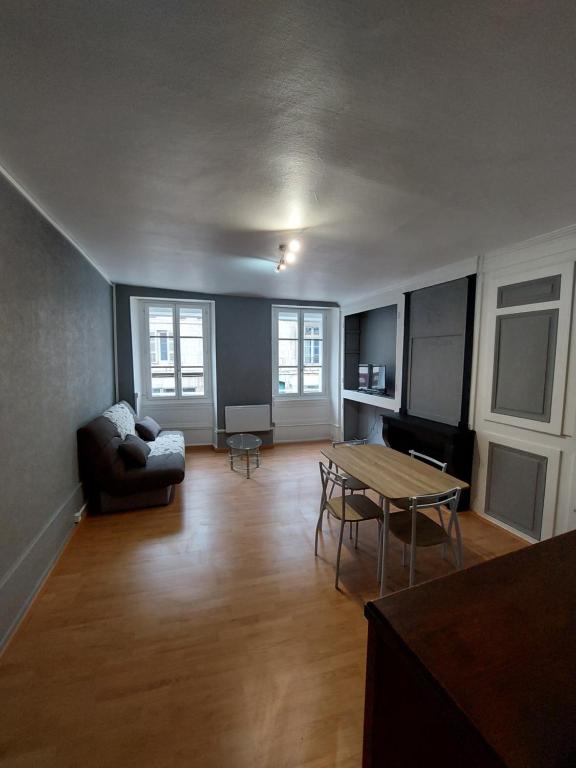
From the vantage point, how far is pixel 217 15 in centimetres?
94

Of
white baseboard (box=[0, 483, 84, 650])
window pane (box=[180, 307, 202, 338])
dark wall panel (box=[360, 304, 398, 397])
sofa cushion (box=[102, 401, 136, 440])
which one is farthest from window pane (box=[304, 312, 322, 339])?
white baseboard (box=[0, 483, 84, 650])

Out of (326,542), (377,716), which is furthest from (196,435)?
(377,716)

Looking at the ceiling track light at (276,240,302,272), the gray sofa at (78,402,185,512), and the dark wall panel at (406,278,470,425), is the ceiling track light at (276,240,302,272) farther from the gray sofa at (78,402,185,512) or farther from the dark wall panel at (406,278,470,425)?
the gray sofa at (78,402,185,512)

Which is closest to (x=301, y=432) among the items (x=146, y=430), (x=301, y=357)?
(x=301, y=357)

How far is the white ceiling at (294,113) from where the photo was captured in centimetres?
97

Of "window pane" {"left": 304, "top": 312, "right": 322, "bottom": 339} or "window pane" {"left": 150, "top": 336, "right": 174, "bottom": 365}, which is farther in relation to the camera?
"window pane" {"left": 304, "top": 312, "right": 322, "bottom": 339}

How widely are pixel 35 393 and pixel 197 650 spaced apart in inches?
72.5

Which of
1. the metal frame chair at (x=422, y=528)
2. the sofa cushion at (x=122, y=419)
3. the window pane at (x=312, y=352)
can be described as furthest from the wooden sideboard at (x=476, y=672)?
the window pane at (x=312, y=352)

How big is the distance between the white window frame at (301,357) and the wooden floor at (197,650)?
311 centimetres

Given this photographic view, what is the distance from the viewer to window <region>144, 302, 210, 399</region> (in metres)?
5.25

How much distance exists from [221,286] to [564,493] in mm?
4272

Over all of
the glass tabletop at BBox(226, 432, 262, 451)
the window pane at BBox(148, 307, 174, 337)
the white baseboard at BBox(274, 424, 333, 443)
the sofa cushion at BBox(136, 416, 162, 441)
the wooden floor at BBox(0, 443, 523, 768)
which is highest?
the window pane at BBox(148, 307, 174, 337)

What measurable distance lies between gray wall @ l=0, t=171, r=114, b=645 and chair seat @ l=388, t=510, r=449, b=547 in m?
2.29

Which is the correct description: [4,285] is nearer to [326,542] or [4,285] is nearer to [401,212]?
[401,212]
